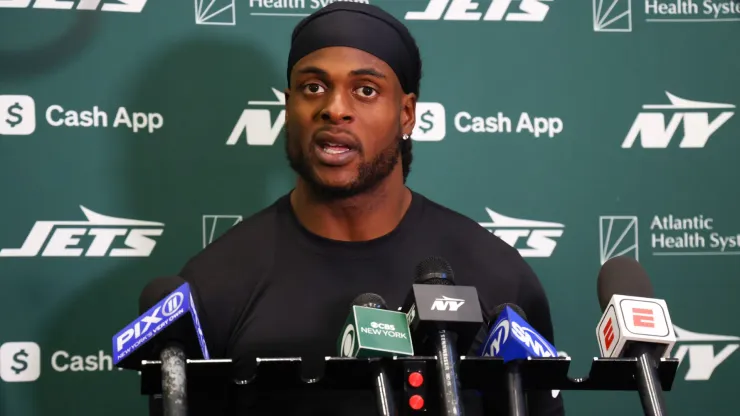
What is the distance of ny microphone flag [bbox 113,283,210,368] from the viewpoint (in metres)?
1.19

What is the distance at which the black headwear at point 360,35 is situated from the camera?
1802mm

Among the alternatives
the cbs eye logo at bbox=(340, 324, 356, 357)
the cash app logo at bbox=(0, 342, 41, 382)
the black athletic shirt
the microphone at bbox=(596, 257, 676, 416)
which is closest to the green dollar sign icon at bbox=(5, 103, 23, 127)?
the cash app logo at bbox=(0, 342, 41, 382)

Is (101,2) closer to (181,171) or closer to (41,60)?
(41,60)

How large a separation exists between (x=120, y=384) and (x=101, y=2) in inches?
37.5

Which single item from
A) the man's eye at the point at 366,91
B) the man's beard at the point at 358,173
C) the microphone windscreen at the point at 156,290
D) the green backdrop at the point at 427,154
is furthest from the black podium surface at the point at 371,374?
the green backdrop at the point at 427,154

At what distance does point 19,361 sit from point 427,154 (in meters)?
1.13

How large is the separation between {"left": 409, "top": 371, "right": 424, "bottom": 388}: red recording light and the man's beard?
68 centimetres

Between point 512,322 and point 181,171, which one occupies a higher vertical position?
point 181,171

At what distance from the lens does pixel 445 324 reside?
117 centimetres

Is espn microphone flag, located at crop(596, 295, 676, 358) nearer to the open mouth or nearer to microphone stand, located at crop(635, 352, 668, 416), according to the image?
microphone stand, located at crop(635, 352, 668, 416)

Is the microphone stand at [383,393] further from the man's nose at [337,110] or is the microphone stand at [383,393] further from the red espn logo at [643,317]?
the man's nose at [337,110]

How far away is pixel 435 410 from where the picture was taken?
1.26 m

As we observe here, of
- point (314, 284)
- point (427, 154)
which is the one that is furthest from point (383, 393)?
point (427, 154)

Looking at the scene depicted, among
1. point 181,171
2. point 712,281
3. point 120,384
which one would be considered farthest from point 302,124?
point 712,281
